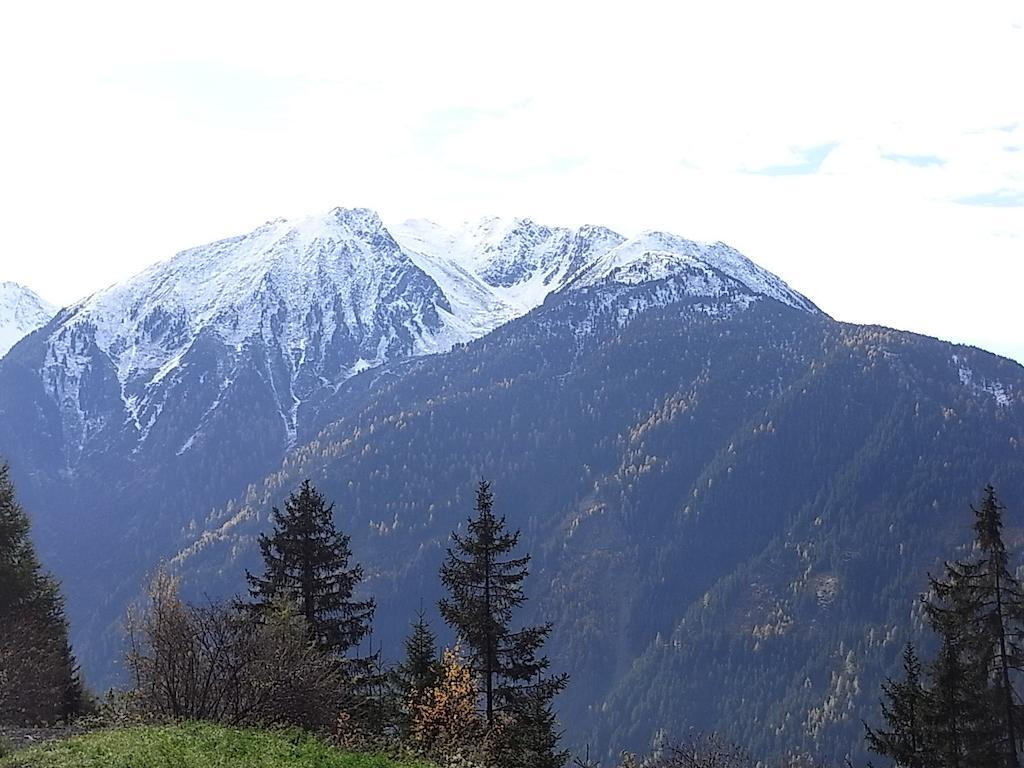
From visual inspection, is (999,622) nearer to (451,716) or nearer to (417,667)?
(451,716)

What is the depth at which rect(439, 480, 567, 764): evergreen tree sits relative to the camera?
34.7 m

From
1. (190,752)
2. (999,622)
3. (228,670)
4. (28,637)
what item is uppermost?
(999,622)

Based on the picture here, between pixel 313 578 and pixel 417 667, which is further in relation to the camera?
pixel 313 578

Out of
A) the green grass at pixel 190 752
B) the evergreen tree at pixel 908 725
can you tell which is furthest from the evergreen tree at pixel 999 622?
the green grass at pixel 190 752

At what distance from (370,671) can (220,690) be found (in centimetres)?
929

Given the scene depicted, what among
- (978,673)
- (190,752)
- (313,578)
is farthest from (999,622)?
(190,752)

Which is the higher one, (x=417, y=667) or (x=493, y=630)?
(x=493, y=630)

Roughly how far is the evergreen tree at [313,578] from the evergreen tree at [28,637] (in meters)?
8.92

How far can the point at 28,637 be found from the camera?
4128cm

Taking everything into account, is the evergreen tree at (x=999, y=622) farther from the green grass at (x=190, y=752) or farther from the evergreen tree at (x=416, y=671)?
the green grass at (x=190, y=752)

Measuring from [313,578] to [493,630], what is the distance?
9.11 meters

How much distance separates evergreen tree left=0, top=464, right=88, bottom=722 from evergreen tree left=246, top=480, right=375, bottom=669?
8.92 metres

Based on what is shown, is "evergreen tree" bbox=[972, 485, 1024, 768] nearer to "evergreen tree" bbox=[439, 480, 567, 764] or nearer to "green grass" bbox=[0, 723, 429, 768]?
"evergreen tree" bbox=[439, 480, 567, 764]

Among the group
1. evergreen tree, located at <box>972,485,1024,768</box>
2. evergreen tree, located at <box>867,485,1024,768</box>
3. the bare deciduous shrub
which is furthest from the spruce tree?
evergreen tree, located at <box>972,485,1024,768</box>
